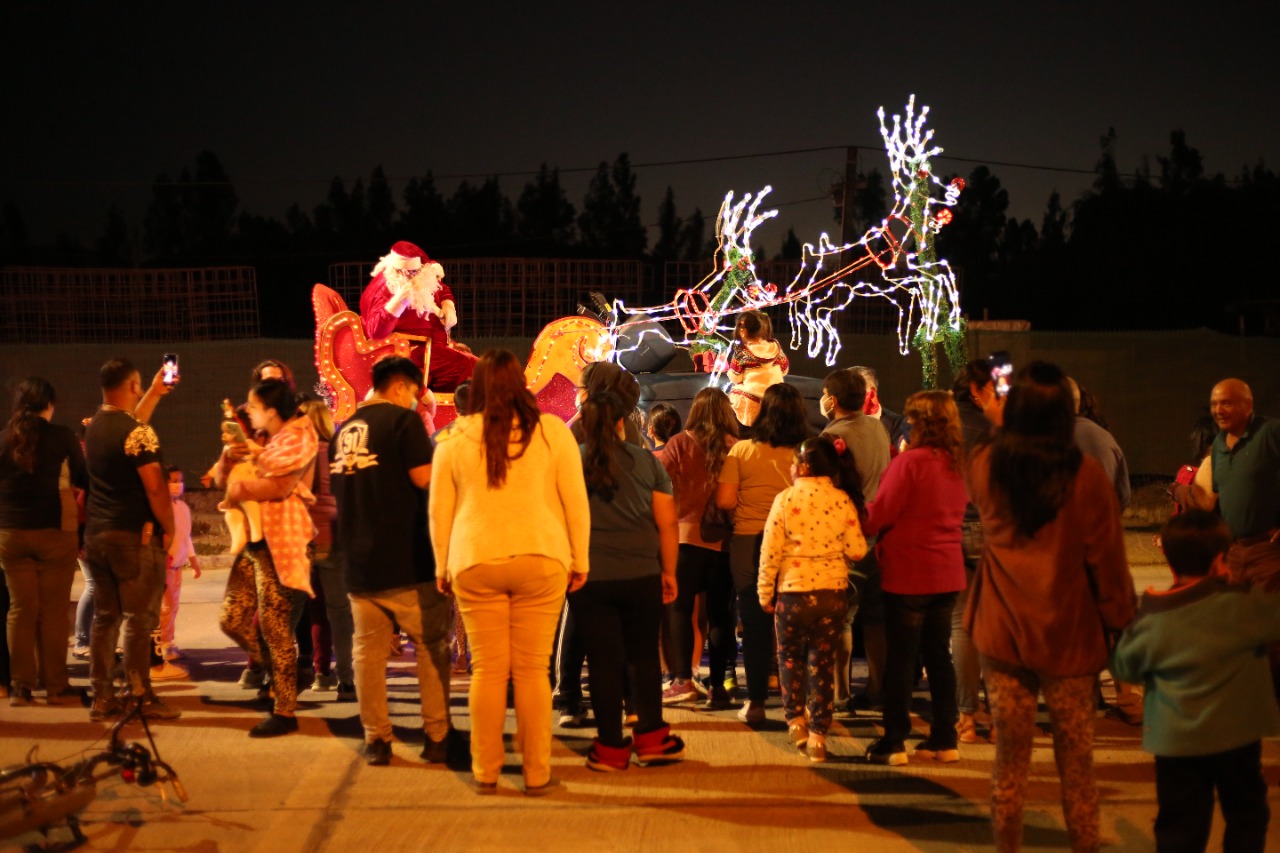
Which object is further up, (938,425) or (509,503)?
(938,425)

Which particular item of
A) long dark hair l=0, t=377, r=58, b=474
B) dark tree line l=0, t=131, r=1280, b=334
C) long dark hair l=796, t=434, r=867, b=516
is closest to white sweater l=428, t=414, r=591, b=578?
long dark hair l=796, t=434, r=867, b=516

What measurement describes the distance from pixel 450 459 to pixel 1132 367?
47.5 feet

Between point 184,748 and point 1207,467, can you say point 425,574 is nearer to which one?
point 184,748

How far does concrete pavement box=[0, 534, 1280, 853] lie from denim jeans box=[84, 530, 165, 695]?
A: 1.15 feet

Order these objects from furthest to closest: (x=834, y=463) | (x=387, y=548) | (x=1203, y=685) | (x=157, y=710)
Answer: (x=157, y=710) → (x=834, y=463) → (x=387, y=548) → (x=1203, y=685)

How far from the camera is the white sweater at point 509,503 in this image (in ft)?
15.7

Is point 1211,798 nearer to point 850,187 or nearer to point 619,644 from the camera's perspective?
point 619,644

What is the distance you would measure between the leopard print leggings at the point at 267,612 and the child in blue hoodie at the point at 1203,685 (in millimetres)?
3898

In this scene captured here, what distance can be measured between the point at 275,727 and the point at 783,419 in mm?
2904

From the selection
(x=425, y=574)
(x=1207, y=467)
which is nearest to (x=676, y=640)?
(x=425, y=574)

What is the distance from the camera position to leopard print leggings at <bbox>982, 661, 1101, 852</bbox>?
3852 mm

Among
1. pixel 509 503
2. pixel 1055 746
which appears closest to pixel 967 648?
pixel 1055 746

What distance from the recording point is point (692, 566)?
21.1 feet

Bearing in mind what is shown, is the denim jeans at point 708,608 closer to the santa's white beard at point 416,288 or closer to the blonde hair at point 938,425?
the blonde hair at point 938,425
